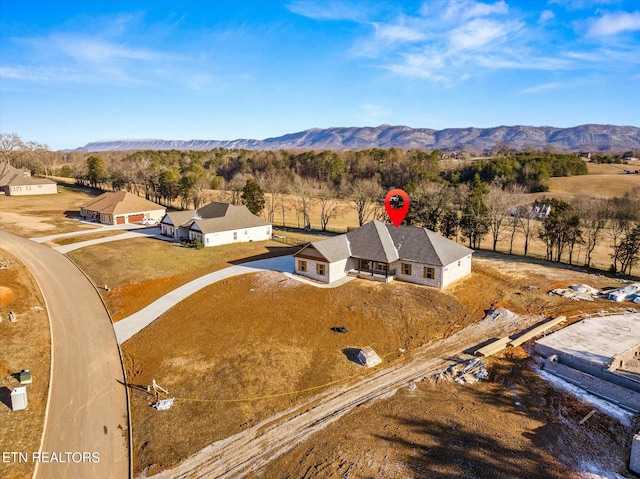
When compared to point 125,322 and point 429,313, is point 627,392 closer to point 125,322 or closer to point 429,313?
point 429,313

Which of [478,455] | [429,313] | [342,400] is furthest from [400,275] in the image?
[478,455]

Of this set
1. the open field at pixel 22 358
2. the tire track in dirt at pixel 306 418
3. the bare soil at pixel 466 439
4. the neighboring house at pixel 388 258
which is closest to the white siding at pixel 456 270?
the neighboring house at pixel 388 258

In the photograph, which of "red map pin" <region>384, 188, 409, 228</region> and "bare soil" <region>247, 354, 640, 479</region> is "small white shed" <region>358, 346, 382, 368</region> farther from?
"red map pin" <region>384, 188, 409, 228</region>

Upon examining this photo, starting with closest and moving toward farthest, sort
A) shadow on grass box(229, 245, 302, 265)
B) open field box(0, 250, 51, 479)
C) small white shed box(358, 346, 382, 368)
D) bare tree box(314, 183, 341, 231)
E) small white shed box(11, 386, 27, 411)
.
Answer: open field box(0, 250, 51, 479)
small white shed box(11, 386, 27, 411)
small white shed box(358, 346, 382, 368)
shadow on grass box(229, 245, 302, 265)
bare tree box(314, 183, 341, 231)

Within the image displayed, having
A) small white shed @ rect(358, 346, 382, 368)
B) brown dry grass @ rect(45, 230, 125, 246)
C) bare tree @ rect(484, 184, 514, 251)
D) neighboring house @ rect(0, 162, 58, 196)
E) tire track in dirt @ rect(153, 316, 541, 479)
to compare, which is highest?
neighboring house @ rect(0, 162, 58, 196)

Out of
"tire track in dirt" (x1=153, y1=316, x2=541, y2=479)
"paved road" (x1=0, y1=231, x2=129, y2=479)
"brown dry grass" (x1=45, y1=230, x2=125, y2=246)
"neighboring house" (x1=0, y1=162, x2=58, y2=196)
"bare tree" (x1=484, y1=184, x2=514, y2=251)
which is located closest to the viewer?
"tire track in dirt" (x1=153, y1=316, x2=541, y2=479)

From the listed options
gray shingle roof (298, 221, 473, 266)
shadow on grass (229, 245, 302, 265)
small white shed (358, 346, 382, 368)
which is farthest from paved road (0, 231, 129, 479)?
gray shingle roof (298, 221, 473, 266)

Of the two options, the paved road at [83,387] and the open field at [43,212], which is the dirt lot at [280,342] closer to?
the paved road at [83,387]
